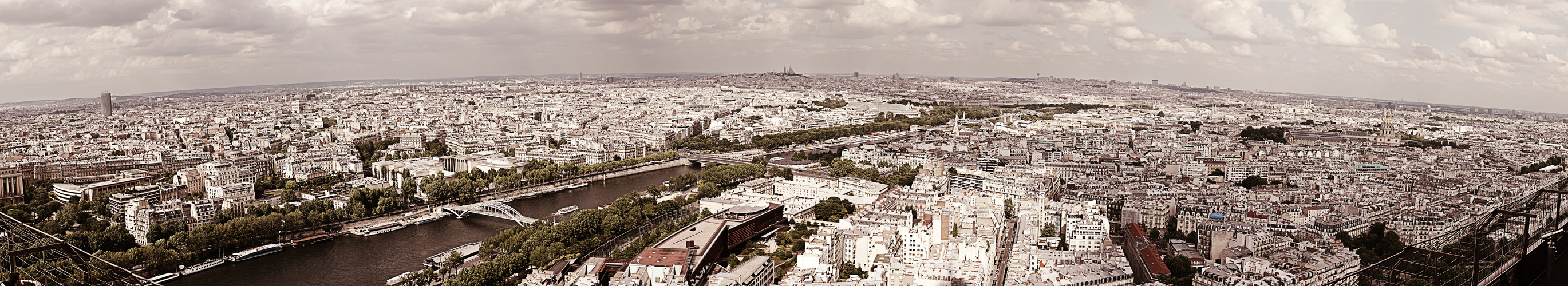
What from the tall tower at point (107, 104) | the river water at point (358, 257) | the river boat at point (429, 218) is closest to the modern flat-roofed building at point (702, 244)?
the river water at point (358, 257)

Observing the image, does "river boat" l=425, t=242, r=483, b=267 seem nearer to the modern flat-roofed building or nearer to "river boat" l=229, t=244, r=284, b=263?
"river boat" l=229, t=244, r=284, b=263

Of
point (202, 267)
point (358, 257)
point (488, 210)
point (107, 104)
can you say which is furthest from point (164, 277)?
point (107, 104)

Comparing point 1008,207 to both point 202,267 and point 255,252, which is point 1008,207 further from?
point 202,267

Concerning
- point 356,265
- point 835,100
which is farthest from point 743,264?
point 835,100

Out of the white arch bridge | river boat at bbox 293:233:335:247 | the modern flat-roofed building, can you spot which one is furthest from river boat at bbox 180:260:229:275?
the modern flat-roofed building

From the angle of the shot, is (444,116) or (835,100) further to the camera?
(835,100)

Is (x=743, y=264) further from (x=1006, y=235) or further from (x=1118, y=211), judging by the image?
(x=1118, y=211)
